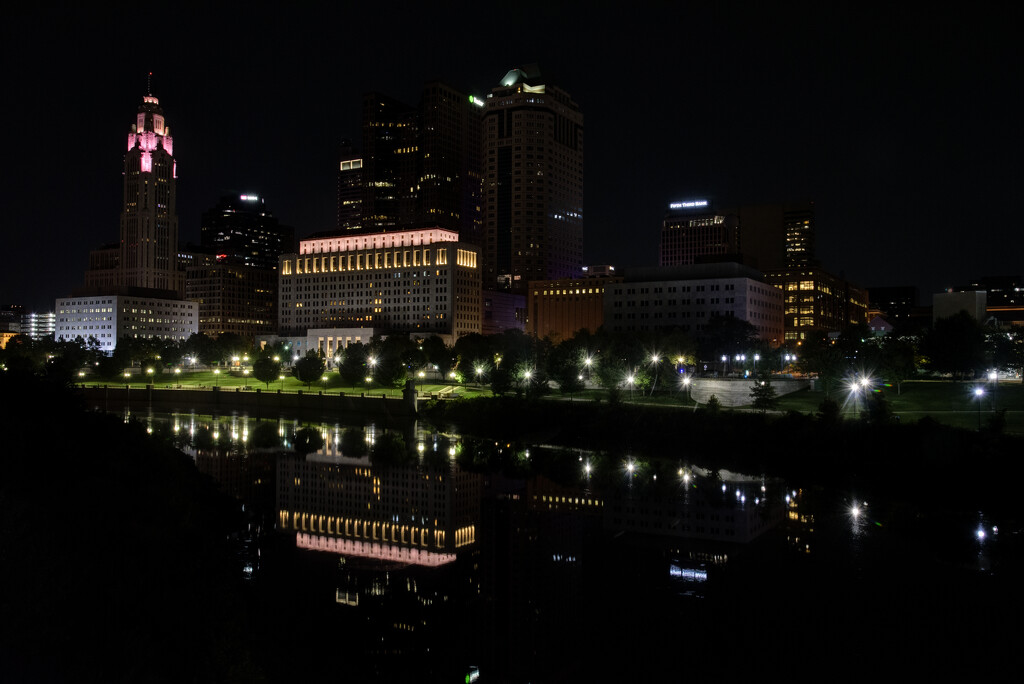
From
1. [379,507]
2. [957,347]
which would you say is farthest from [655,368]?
[379,507]

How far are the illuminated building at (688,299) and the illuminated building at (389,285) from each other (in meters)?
39.6

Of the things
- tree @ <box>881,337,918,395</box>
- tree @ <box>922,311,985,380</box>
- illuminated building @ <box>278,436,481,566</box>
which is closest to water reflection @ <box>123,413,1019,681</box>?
illuminated building @ <box>278,436,481,566</box>

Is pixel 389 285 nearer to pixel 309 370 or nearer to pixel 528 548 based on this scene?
pixel 309 370

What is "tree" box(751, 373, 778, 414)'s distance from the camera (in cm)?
6475

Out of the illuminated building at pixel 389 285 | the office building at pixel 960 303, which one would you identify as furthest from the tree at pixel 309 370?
the office building at pixel 960 303

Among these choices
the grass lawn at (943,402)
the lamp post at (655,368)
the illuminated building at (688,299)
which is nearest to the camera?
the grass lawn at (943,402)

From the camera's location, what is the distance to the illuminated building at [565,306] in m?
179

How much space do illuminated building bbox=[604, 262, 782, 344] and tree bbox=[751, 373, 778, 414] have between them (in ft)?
233

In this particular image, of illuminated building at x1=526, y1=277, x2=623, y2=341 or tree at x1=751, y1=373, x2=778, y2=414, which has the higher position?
illuminated building at x1=526, y1=277, x2=623, y2=341

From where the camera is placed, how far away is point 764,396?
216 ft

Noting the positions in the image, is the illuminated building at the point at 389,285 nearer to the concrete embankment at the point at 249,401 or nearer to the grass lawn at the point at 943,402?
the concrete embankment at the point at 249,401

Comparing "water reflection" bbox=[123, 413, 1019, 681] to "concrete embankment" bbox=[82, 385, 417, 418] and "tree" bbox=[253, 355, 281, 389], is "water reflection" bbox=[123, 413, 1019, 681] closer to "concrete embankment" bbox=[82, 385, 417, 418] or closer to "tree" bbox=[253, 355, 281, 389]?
"concrete embankment" bbox=[82, 385, 417, 418]

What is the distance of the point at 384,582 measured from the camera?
30.2 meters

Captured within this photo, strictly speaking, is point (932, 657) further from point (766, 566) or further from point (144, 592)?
point (144, 592)
